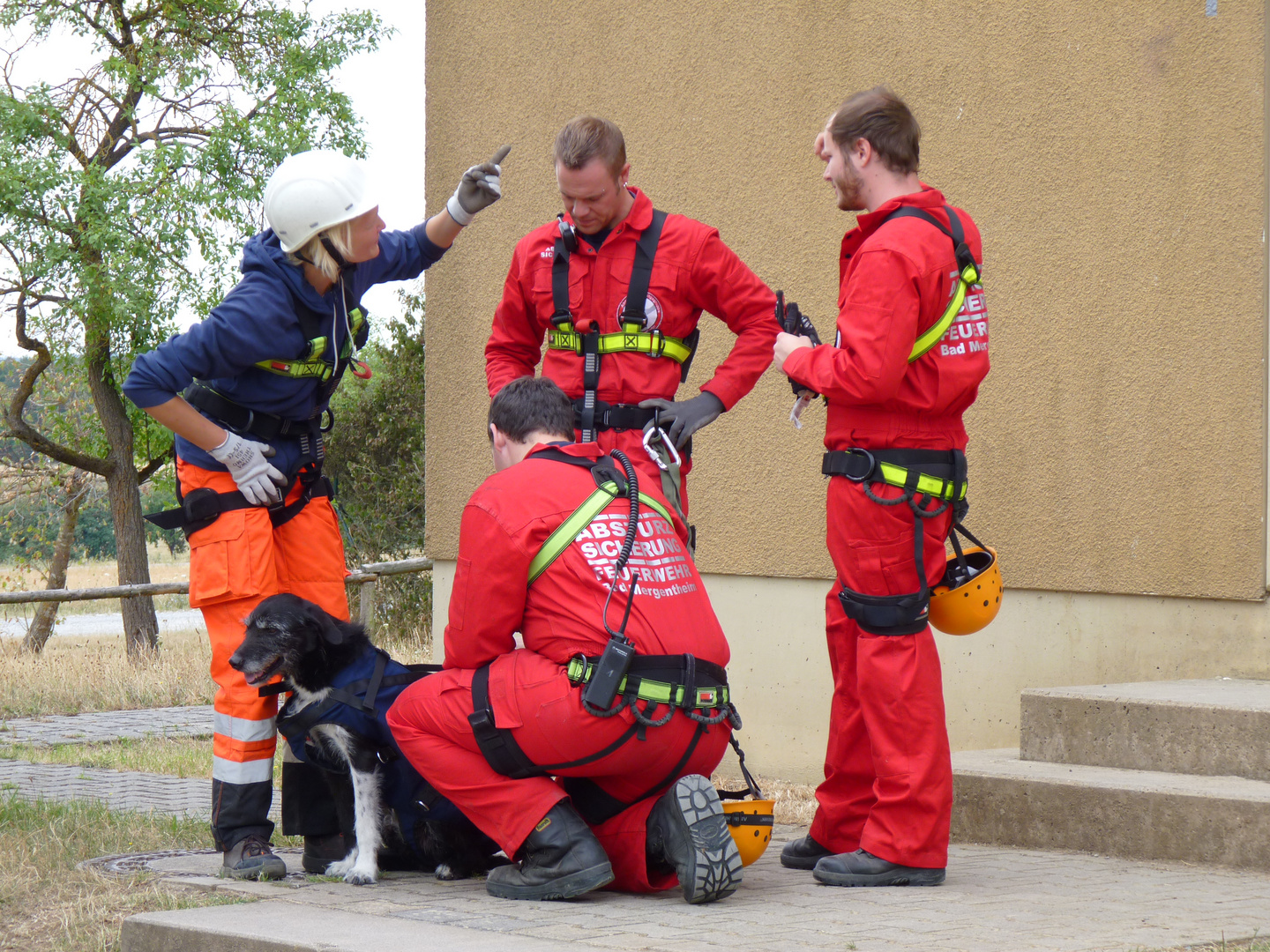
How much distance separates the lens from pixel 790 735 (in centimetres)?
666

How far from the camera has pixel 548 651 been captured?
3.75 meters

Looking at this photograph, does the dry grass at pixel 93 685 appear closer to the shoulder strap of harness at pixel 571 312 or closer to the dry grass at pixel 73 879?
the dry grass at pixel 73 879

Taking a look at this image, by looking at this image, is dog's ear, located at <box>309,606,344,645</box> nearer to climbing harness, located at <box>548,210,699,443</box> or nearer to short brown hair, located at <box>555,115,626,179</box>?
climbing harness, located at <box>548,210,699,443</box>

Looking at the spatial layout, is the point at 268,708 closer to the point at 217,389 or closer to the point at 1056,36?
the point at 217,389

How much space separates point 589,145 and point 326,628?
1709mm

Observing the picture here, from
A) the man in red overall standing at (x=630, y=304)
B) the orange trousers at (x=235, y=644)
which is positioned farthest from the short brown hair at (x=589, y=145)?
the orange trousers at (x=235, y=644)

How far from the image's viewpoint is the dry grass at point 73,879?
3863 millimetres

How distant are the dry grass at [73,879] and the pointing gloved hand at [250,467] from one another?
3.92 ft

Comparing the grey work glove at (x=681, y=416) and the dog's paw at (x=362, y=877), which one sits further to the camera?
the grey work glove at (x=681, y=416)

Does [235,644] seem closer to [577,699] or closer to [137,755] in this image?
[577,699]

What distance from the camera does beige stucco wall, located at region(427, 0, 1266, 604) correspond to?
5320 mm

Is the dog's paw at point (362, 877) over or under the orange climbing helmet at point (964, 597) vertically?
under

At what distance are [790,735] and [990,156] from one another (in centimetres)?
283

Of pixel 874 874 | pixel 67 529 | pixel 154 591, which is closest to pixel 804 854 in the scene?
pixel 874 874
